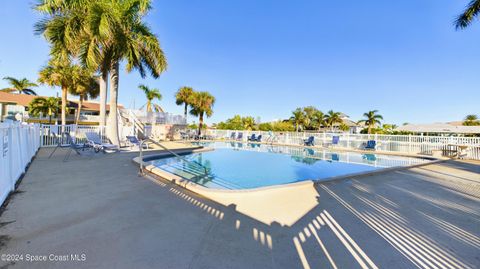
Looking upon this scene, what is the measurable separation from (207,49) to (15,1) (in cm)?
1438

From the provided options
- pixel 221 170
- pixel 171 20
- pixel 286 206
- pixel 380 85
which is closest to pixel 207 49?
pixel 171 20

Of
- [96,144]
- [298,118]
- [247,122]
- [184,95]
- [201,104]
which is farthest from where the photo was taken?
[298,118]

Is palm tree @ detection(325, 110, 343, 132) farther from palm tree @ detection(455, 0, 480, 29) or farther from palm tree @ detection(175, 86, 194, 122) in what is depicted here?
palm tree @ detection(455, 0, 480, 29)

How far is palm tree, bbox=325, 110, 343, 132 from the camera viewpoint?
43.0 meters

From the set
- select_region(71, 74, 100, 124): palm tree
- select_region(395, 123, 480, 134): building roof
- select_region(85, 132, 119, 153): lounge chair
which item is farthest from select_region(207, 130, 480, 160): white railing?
select_region(71, 74, 100, 124): palm tree

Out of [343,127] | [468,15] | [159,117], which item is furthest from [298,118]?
[468,15]

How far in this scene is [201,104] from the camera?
2519cm

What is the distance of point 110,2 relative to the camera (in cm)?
935

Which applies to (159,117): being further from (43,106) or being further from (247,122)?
(247,122)

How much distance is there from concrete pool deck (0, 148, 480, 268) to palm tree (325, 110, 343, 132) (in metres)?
41.7

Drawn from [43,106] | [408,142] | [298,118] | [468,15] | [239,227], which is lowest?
[239,227]

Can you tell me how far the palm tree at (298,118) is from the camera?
42.8 meters

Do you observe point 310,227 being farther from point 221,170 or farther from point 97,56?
point 97,56

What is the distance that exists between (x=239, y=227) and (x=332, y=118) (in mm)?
44999
